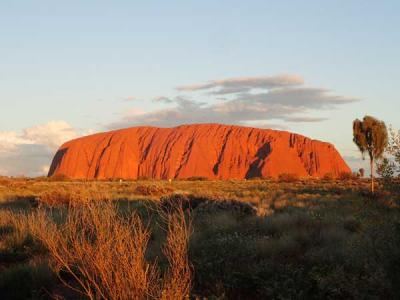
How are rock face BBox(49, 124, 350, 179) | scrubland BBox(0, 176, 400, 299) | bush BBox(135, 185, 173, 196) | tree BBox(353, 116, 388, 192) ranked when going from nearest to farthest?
scrubland BBox(0, 176, 400, 299) < bush BBox(135, 185, 173, 196) < tree BBox(353, 116, 388, 192) < rock face BBox(49, 124, 350, 179)

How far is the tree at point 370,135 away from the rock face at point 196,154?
53.2 meters

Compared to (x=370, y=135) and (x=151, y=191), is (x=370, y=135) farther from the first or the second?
(x=151, y=191)

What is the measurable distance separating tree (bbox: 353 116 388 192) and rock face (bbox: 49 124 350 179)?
53.2 meters

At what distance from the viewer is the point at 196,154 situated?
9875cm

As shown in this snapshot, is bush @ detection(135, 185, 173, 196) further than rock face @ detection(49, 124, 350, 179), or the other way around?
rock face @ detection(49, 124, 350, 179)

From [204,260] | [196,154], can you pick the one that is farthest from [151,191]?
[196,154]

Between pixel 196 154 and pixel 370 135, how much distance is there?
64.8 metres

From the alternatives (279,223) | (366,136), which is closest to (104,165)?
(366,136)

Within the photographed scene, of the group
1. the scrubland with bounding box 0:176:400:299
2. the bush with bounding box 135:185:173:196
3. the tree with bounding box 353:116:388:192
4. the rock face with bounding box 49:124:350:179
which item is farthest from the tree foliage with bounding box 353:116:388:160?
the rock face with bounding box 49:124:350:179

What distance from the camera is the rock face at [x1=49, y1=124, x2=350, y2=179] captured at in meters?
95.4

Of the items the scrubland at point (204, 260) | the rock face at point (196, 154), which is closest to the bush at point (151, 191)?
the scrubland at point (204, 260)

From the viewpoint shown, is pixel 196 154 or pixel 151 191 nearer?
pixel 151 191

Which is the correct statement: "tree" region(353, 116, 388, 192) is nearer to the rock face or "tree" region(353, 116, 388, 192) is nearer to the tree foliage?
the tree foliage

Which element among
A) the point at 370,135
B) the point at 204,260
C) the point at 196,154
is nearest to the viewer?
the point at 204,260
